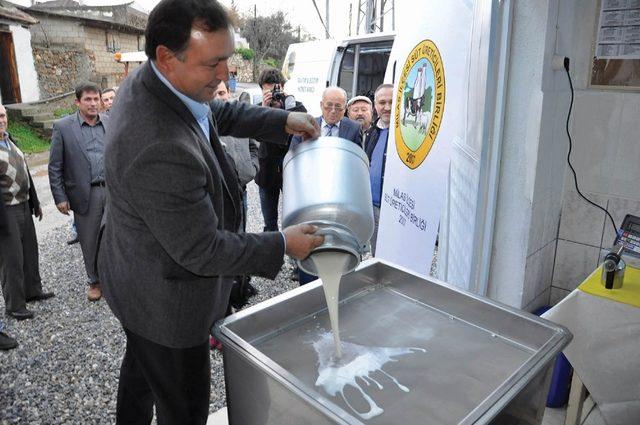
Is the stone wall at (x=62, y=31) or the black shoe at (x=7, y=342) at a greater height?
the stone wall at (x=62, y=31)

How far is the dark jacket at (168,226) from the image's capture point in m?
1.28

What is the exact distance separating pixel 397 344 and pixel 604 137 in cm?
149

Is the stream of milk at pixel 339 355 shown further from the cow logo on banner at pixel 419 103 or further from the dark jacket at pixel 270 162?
the dark jacket at pixel 270 162

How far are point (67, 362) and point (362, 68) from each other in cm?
607

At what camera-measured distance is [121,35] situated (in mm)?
17688

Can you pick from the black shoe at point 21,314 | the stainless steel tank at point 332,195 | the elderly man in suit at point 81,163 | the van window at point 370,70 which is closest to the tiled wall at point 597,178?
the stainless steel tank at point 332,195

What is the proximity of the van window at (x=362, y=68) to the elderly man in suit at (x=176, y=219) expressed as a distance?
235 inches

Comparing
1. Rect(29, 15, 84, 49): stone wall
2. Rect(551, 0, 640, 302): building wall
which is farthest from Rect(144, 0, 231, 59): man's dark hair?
Rect(29, 15, 84, 49): stone wall

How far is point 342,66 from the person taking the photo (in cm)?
746

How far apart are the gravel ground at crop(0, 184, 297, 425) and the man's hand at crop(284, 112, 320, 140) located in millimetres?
1728

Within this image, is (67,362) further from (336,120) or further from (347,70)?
(347,70)

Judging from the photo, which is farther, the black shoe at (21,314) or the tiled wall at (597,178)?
the black shoe at (21,314)

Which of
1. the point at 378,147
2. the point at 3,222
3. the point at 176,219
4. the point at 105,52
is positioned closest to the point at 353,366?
the point at 176,219

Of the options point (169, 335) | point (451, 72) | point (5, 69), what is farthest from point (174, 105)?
point (5, 69)
